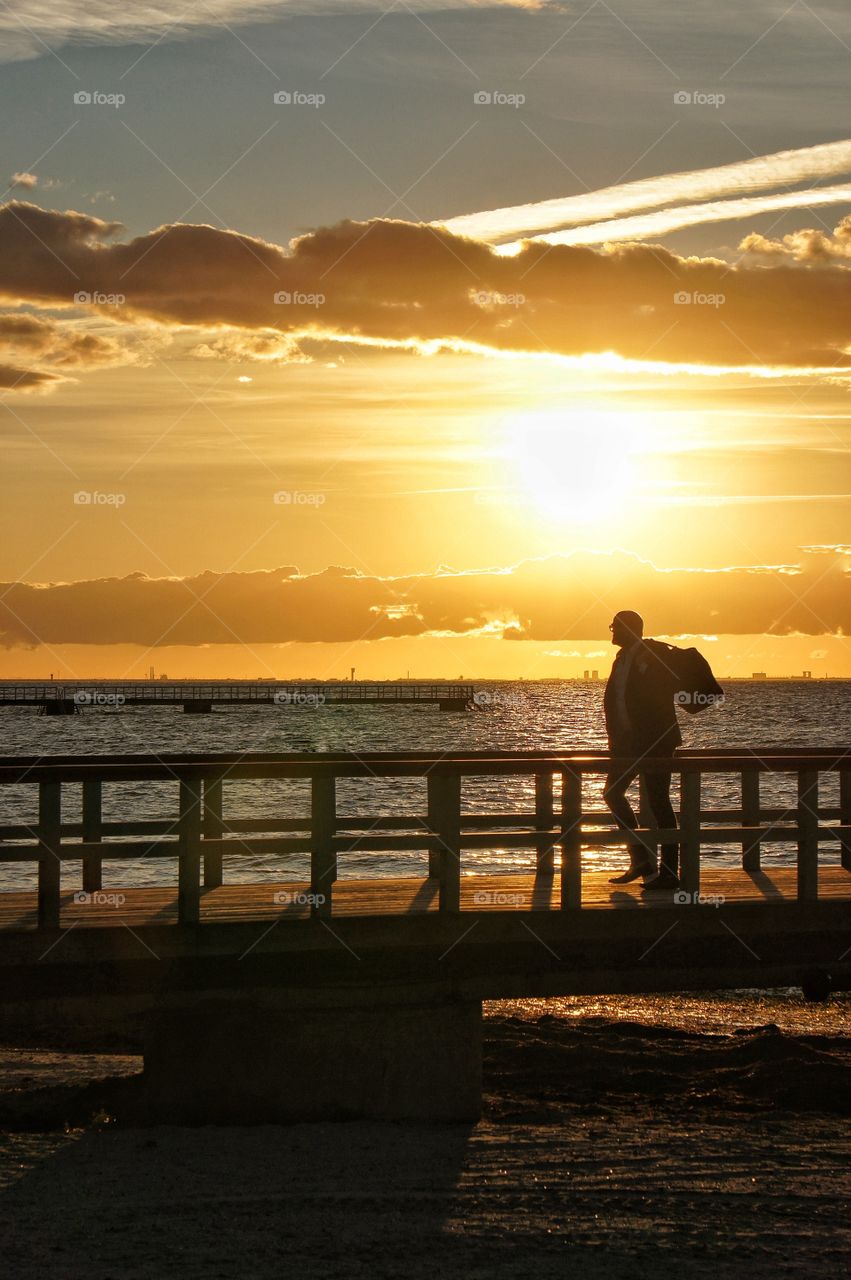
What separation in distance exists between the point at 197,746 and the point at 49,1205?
7757 cm

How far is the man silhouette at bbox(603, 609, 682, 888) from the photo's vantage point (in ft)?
35.8

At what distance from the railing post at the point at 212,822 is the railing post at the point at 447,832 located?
146 cm

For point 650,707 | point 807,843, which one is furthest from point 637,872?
point 807,843

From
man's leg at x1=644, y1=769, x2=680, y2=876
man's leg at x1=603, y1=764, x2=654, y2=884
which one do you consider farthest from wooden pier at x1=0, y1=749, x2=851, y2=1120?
man's leg at x1=644, y1=769, x2=680, y2=876

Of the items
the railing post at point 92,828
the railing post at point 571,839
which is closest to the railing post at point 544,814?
the railing post at point 571,839

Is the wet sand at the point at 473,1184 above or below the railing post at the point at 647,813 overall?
below

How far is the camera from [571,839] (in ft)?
32.6

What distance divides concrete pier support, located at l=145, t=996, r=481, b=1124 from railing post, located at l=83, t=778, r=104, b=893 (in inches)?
51.2

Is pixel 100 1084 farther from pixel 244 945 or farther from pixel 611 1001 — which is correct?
pixel 611 1001

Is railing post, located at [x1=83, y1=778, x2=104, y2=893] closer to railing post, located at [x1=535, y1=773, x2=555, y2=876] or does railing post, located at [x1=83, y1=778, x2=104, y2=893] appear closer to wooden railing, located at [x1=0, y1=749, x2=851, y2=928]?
wooden railing, located at [x1=0, y1=749, x2=851, y2=928]

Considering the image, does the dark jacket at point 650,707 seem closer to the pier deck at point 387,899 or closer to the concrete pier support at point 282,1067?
the pier deck at point 387,899

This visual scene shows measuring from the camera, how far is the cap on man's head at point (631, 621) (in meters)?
11.3

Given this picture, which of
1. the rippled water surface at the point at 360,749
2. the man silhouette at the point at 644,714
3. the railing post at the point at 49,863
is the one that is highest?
the man silhouette at the point at 644,714

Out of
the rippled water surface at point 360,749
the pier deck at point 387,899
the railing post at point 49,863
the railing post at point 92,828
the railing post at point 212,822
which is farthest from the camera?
the rippled water surface at point 360,749
